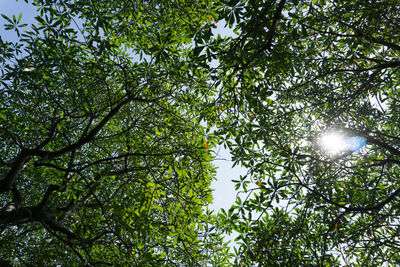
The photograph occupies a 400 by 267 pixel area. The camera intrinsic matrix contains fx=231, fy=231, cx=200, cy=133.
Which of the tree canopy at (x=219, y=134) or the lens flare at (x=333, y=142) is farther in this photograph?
the lens flare at (x=333, y=142)

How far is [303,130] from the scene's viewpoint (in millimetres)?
7004

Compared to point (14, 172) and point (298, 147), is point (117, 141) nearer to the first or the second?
point (14, 172)

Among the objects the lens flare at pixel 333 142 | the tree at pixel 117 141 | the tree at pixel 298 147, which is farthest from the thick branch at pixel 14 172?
the lens flare at pixel 333 142

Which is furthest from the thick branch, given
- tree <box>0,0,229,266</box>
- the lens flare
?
the lens flare

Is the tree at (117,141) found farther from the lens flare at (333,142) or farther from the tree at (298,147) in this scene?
the lens flare at (333,142)

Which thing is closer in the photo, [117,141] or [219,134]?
[219,134]

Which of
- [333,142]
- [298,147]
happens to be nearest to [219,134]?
[298,147]

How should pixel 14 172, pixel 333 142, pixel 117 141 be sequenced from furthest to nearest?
pixel 117 141
pixel 333 142
pixel 14 172

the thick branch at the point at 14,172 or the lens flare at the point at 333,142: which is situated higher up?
the lens flare at the point at 333,142

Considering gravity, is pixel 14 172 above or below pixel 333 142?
below

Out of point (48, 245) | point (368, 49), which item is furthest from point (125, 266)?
point (368, 49)

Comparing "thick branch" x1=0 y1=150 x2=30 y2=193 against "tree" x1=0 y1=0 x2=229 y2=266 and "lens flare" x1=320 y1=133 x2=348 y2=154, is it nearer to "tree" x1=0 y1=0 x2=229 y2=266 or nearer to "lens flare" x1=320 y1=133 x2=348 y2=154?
"tree" x1=0 y1=0 x2=229 y2=266

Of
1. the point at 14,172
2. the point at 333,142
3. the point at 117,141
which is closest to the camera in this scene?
the point at 14,172

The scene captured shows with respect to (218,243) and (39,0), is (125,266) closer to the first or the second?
(218,243)
